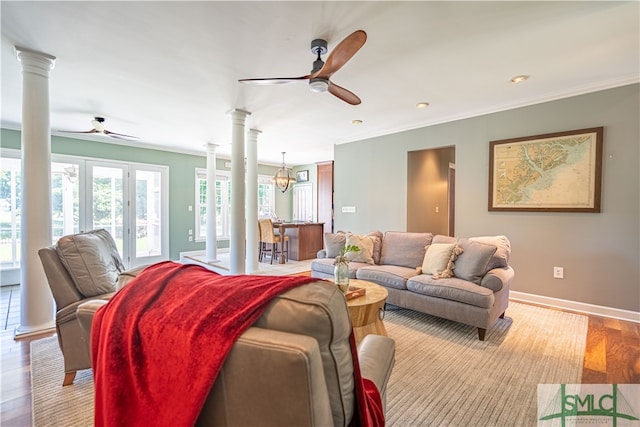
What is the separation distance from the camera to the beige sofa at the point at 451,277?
2.62m

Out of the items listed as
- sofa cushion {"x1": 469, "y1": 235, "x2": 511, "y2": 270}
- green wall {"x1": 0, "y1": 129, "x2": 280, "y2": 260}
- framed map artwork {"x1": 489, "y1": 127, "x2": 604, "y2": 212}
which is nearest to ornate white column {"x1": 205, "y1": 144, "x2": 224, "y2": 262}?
green wall {"x1": 0, "y1": 129, "x2": 280, "y2": 260}

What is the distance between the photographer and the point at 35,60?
8.49 ft

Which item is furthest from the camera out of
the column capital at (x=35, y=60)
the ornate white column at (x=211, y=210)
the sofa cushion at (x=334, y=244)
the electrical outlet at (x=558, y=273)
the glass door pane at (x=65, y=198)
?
the ornate white column at (x=211, y=210)

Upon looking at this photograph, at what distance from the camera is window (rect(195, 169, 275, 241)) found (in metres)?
7.08

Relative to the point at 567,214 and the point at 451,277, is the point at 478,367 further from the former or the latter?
the point at 567,214

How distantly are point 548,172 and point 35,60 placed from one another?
5.46 metres

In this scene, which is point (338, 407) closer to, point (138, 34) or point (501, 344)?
point (501, 344)

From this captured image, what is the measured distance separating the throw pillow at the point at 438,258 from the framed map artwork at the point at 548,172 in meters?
1.42

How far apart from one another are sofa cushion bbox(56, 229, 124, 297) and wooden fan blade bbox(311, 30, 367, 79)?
2126 mm

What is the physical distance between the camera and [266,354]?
624mm

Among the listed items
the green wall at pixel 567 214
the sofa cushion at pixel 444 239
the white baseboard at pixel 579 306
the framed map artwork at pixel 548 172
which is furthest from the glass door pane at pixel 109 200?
the white baseboard at pixel 579 306

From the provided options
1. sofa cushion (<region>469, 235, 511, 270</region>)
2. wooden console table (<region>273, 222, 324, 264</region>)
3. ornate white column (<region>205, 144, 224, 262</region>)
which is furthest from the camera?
wooden console table (<region>273, 222, 324, 264</region>)

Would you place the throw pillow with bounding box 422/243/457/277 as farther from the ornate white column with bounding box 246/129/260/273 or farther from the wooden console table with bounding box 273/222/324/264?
the wooden console table with bounding box 273/222/324/264

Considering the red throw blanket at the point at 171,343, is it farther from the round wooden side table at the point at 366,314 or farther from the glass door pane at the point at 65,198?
the glass door pane at the point at 65,198
